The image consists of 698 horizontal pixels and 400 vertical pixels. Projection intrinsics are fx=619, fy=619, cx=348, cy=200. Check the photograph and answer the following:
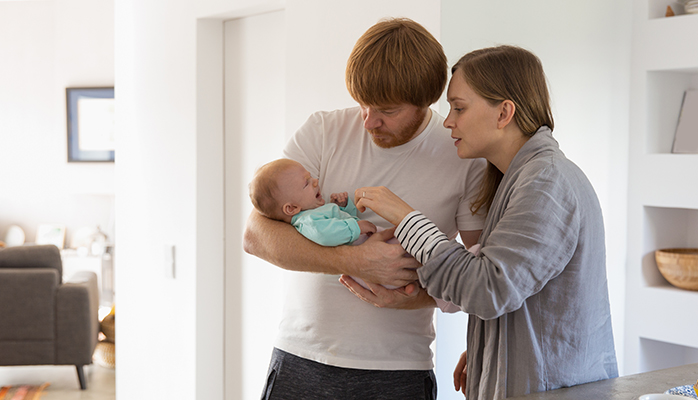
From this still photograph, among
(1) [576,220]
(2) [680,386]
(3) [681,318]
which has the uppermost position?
(1) [576,220]

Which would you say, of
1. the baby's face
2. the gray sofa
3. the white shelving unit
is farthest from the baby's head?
the gray sofa

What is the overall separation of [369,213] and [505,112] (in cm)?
44

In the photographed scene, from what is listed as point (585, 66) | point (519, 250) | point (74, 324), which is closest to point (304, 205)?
point (519, 250)

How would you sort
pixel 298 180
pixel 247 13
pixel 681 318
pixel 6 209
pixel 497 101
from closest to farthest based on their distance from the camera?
pixel 497 101
pixel 298 180
pixel 681 318
pixel 247 13
pixel 6 209

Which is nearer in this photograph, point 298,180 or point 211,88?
point 298,180

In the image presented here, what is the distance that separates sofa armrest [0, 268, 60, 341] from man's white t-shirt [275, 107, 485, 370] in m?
3.25

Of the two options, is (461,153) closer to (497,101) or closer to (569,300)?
(497,101)

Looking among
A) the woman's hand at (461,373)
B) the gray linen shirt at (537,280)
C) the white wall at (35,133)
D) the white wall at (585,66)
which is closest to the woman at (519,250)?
the gray linen shirt at (537,280)

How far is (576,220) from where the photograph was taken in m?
1.19

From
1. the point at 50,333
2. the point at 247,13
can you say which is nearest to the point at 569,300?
the point at 247,13

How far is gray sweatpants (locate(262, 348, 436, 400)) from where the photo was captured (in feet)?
4.98

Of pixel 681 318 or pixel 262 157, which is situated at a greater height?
pixel 262 157

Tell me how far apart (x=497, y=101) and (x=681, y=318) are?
1.78 metres

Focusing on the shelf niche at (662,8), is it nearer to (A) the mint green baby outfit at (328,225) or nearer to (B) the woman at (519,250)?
(B) the woman at (519,250)
